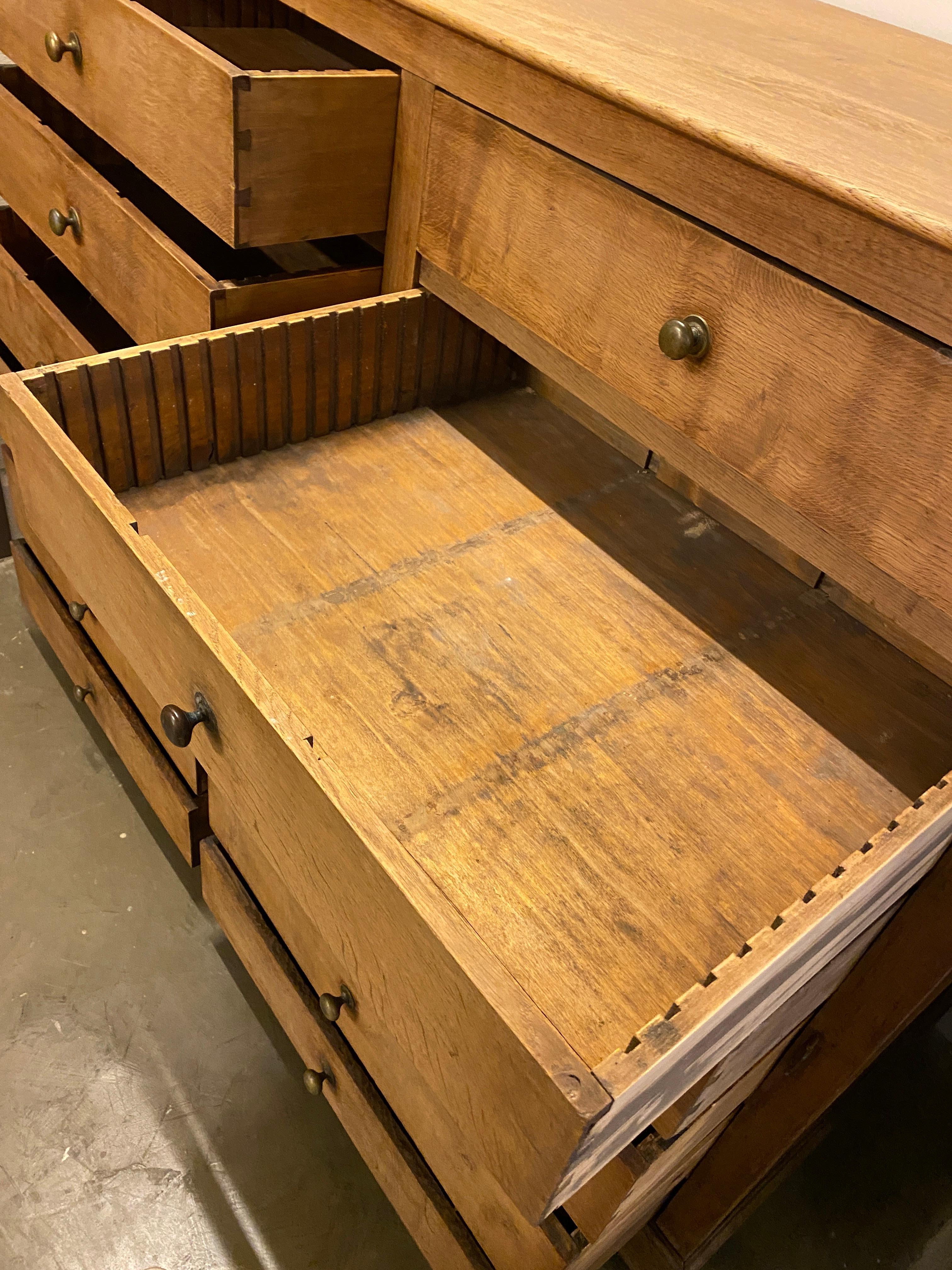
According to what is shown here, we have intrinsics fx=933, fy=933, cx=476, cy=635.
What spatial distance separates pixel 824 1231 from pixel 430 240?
102 cm

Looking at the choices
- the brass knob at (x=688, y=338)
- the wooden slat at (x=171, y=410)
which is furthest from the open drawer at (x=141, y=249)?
the brass knob at (x=688, y=338)

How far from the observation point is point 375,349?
2.98ft

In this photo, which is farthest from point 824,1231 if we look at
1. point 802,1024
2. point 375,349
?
point 375,349

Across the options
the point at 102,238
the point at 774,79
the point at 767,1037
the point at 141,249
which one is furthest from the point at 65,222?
the point at 767,1037

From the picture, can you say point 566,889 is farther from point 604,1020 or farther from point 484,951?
point 484,951

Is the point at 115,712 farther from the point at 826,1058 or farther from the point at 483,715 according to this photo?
the point at 826,1058

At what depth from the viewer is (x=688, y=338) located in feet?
2.09

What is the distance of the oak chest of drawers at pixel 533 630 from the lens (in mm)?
494

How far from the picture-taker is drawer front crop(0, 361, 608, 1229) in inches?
15.9

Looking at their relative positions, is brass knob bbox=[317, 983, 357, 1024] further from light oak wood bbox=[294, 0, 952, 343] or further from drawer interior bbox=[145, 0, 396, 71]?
drawer interior bbox=[145, 0, 396, 71]

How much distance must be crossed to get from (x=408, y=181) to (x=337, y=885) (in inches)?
25.8

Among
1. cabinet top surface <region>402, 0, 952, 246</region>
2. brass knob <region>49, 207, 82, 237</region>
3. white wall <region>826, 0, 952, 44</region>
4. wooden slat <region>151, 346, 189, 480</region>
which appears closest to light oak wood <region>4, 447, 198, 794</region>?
wooden slat <region>151, 346, 189, 480</region>

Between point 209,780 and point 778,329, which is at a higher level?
point 778,329

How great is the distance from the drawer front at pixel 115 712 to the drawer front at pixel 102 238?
30cm
